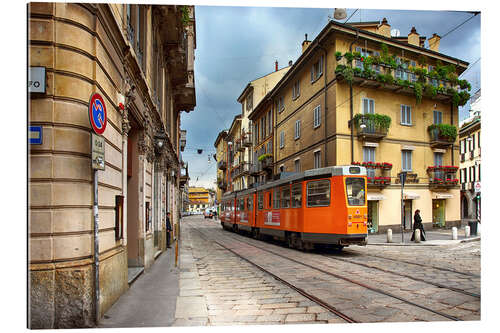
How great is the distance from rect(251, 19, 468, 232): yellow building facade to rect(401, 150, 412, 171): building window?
2.5 inches

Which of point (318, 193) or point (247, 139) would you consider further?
point (247, 139)

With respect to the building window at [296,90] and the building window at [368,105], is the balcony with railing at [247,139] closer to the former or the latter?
the building window at [296,90]

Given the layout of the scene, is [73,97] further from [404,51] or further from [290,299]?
[404,51]

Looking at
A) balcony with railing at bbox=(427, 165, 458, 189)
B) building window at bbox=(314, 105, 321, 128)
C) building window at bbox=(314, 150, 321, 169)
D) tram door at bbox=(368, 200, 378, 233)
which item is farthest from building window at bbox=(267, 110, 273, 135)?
balcony with railing at bbox=(427, 165, 458, 189)

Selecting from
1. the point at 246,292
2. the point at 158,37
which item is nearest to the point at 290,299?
the point at 246,292

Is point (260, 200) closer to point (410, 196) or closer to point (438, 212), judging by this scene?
point (410, 196)

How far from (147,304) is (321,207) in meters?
8.05

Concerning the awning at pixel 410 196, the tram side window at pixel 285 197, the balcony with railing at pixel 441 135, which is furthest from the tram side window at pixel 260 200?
the balcony with railing at pixel 441 135

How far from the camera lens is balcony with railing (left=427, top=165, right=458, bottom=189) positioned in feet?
79.4

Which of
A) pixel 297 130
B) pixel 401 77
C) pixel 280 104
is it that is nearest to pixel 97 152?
pixel 401 77

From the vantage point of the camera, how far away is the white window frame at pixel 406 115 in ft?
79.4

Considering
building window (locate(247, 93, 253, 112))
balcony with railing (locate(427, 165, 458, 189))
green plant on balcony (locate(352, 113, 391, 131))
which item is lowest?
balcony with railing (locate(427, 165, 458, 189))

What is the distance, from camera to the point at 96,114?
16.6 ft

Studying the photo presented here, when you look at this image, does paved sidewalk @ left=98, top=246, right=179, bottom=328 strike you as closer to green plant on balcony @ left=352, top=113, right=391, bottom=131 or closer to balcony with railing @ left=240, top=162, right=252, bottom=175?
green plant on balcony @ left=352, top=113, right=391, bottom=131
